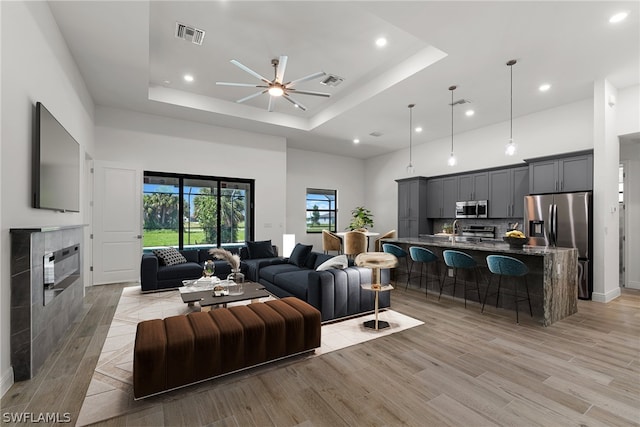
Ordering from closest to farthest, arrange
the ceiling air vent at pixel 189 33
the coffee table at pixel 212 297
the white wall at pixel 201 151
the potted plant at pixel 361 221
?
the coffee table at pixel 212 297 < the ceiling air vent at pixel 189 33 < the white wall at pixel 201 151 < the potted plant at pixel 361 221

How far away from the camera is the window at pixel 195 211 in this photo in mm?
6125

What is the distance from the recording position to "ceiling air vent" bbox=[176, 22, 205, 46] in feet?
11.8

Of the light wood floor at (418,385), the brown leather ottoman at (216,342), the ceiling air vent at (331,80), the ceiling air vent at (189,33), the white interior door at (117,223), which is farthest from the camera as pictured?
the white interior door at (117,223)

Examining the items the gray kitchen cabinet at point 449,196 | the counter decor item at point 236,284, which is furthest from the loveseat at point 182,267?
the gray kitchen cabinet at point 449,196

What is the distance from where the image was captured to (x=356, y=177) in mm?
9984

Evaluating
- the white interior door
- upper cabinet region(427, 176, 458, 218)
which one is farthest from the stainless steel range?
the white interior door

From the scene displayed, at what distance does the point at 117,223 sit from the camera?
18.3ft

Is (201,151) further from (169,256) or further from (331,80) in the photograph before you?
(331,80)

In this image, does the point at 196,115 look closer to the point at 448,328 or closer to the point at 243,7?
the point at 243,7

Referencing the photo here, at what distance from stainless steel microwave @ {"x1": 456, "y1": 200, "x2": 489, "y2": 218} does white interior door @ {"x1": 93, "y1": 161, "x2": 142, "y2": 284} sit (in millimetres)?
6899

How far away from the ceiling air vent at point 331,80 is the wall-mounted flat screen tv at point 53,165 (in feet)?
11.9

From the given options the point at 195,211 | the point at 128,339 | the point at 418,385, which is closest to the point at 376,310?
the point at 418,385

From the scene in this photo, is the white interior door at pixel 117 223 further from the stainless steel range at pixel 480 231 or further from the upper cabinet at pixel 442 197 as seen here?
the stainless steel range at pixel 480 231

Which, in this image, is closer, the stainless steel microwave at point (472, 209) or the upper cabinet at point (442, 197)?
the stainless steel microwave at point (472, 209)
